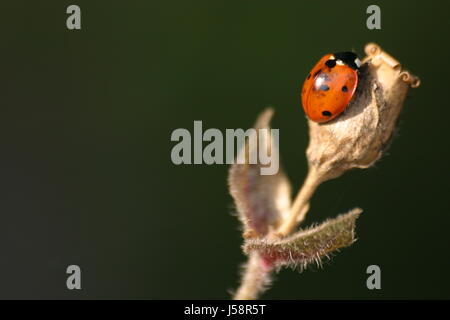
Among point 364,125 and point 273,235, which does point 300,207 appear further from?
point 364,125

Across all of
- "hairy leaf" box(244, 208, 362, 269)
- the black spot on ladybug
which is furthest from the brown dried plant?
the black spot on ladybug

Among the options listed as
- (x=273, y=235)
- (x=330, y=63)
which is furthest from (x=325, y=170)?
(x=330, y=63)

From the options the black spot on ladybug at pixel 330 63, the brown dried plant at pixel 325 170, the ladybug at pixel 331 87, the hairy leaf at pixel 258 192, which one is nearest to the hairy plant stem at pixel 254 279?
the brown dried plant at pixel 325 170

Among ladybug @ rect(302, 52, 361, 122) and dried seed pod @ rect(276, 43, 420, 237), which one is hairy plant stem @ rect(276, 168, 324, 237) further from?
ladybug @ rect(302, 52, 361, 122)

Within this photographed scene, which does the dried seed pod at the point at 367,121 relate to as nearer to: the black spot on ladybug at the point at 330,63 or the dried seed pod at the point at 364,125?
the dried seed pod at the point at 364,125

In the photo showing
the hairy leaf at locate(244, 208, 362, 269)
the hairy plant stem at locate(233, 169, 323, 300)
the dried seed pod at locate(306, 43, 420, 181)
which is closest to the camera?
the hairy leaf at locate(244, 208, 362, 269)

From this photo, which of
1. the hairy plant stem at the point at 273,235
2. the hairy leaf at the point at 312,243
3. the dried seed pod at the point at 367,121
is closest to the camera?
the hairy leaf at the point at 312,243
